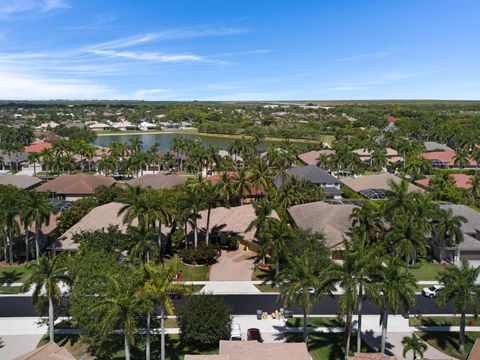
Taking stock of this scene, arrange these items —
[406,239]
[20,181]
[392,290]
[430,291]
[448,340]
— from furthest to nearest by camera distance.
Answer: [20,181] < [430,291] < [406,239] < [448,340] < [392,290]

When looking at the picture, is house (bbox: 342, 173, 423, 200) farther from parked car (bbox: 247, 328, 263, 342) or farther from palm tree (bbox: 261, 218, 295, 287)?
parked car (bbox: 247, 328, 263, 342)

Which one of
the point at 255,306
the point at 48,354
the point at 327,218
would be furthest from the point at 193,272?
the point at 48,354

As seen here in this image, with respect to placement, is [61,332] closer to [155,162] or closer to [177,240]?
[177,240]

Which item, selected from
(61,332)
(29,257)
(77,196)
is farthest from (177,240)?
(77,196)

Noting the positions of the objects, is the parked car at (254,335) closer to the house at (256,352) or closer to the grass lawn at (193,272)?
the house at (256,352)

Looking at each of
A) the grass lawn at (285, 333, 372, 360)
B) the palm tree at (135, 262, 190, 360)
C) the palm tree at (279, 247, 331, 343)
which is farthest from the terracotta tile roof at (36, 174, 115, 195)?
the palm tree at (279, 247, 331, 343)

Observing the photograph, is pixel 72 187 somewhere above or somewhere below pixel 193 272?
above

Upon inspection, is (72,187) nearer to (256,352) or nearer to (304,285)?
(304,285)

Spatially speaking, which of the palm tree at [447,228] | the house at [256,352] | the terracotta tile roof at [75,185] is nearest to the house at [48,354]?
the house at [256,352]
